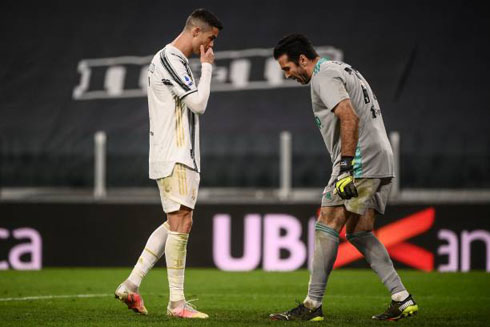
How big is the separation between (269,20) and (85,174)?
140 inches

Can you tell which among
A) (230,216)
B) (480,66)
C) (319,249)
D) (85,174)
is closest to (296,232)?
(230,216)

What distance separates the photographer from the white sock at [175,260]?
6.19m

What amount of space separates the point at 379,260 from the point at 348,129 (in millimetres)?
959

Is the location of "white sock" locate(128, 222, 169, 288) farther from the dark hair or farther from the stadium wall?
the stadium wall

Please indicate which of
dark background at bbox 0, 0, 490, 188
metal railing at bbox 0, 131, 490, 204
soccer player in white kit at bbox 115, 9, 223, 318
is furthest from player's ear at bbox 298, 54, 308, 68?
dark background at bbox 0, 0, 490, 188

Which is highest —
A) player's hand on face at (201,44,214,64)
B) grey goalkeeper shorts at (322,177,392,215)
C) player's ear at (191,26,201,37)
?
player's ear at (191,26,201,37)

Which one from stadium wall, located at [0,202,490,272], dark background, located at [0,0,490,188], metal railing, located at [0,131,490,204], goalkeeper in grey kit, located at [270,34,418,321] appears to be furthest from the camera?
dark background, located at [0,0,490,188]

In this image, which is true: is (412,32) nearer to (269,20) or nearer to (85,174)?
(269,20)

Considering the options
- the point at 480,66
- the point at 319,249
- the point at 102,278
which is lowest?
the point at 102,278

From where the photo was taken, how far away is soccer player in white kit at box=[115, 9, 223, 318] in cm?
619

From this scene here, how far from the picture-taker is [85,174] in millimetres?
12344

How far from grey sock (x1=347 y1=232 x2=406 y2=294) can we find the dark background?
555 centimetres

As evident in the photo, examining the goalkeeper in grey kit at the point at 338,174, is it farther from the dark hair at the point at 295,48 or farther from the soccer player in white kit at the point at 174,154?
the soccer player in white kit at the point at 174,154

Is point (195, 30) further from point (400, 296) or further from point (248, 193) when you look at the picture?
point (248, 193)
